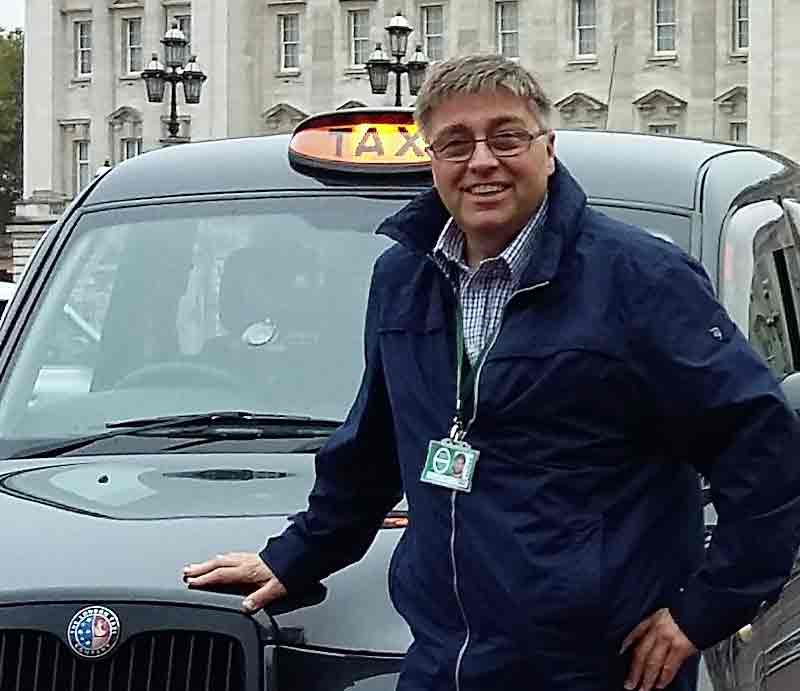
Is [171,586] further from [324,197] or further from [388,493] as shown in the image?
[324,197]

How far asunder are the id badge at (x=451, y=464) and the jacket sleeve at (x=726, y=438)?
289mm

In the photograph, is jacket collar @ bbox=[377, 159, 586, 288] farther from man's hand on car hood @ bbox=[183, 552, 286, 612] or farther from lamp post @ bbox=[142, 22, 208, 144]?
Answer: lamp post @ bbox=[142, 22, 208, 144]

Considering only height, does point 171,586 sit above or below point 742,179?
below

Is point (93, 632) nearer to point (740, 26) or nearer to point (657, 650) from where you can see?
point (657, 650)

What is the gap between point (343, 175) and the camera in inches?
169

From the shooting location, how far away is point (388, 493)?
328cm

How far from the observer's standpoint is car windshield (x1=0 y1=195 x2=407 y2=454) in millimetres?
4027

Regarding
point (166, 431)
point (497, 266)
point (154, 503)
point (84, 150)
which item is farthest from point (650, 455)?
point (84, 150)

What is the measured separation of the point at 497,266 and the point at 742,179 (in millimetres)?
1538

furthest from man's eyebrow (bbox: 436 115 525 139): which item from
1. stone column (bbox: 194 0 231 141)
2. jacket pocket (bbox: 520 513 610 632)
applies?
stone column (bbox: 194 0 231 141)

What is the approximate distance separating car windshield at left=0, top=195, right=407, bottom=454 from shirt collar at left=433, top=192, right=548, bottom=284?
93 centimetres

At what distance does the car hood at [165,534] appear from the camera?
2.96 meters

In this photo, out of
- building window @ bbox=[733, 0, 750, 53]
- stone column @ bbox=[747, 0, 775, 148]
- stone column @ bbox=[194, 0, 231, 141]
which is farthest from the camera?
stone column @ bbox=[194, 0, 231, 141]

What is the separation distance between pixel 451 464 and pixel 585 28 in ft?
204
